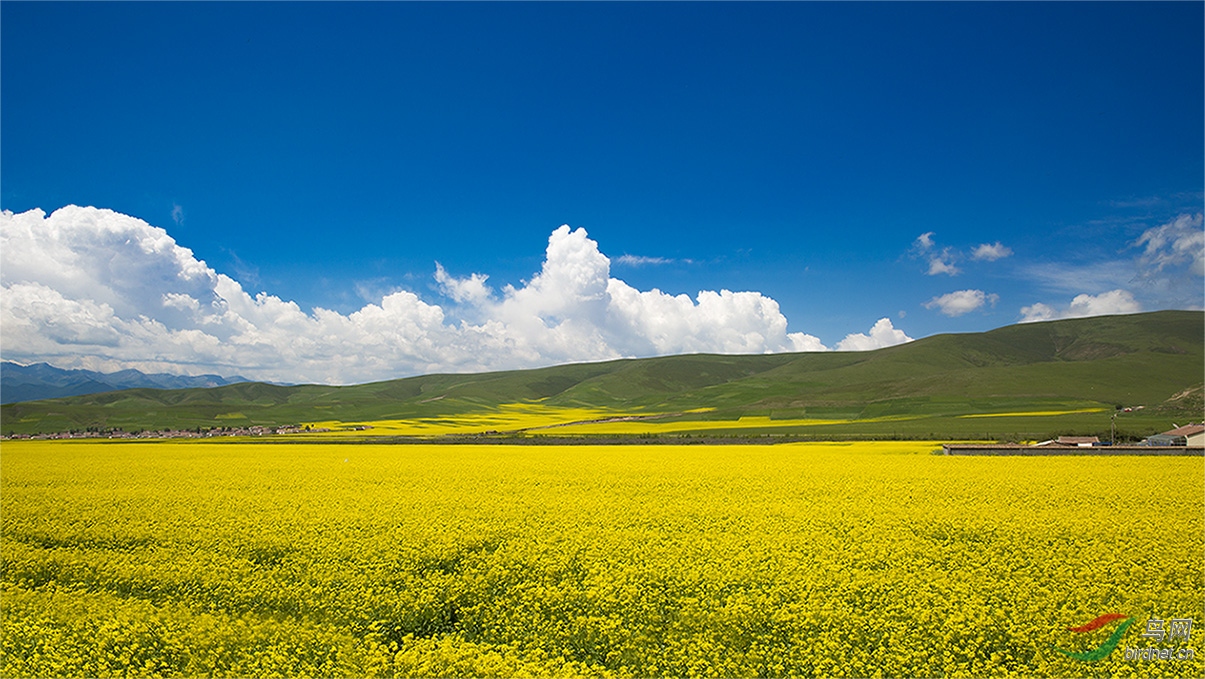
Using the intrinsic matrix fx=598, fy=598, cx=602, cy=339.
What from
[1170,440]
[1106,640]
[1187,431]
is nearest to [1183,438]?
[1170,440]

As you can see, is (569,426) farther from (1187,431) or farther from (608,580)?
(608,580)

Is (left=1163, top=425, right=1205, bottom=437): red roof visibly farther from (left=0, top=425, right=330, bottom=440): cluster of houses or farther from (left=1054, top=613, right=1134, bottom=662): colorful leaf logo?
(left=0, top=425, right=330, bottom=440): cluster of houses

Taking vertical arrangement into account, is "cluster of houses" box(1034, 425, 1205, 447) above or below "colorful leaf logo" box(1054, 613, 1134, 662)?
above

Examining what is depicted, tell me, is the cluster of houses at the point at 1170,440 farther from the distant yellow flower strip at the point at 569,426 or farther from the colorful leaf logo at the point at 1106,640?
the distant yellow flower strip at the point at 569,426

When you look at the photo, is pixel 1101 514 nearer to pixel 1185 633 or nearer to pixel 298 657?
pixel 1185 633

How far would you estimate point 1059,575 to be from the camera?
1214cm

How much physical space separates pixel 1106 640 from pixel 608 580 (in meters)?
8.46

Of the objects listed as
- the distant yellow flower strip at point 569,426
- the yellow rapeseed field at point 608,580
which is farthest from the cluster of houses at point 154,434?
the yellow rapeseed field at point 608,580

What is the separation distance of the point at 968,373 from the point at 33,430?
730 feet

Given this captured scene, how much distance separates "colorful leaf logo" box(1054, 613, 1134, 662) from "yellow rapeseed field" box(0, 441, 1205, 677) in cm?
9

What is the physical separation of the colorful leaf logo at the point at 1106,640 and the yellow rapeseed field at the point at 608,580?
0.09m

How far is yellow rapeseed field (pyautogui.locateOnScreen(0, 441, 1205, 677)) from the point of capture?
Result: 9.56 m

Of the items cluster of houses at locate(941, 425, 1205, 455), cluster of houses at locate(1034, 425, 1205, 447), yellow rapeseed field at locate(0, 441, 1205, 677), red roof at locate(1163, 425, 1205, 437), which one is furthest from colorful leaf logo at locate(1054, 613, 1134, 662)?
red roof at locate(1163, 425, 1205, 437)

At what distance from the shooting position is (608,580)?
12.4 metres
